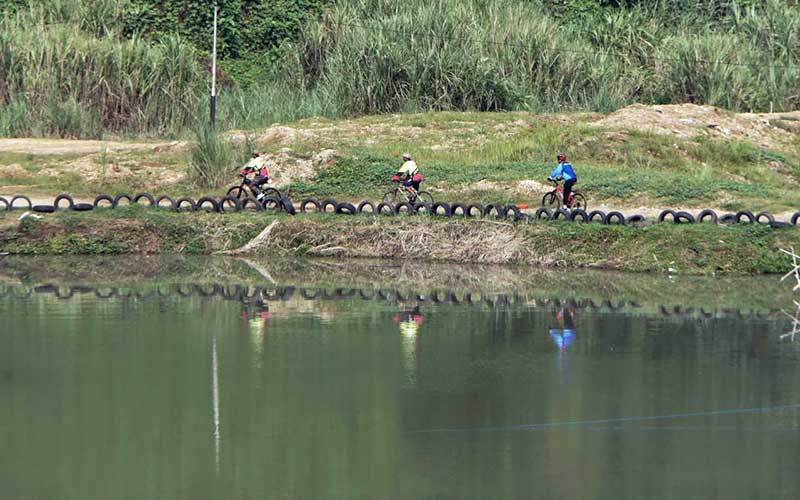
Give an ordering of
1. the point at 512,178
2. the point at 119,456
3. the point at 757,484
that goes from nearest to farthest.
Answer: the point at 757,484, the point at 119,456, the point at 512,178

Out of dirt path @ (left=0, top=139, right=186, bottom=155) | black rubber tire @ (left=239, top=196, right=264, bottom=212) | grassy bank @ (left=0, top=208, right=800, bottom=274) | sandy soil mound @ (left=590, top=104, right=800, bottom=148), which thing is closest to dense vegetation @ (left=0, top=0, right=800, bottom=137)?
dirt path @ (left=0, top=139, right=186, bottom=155)

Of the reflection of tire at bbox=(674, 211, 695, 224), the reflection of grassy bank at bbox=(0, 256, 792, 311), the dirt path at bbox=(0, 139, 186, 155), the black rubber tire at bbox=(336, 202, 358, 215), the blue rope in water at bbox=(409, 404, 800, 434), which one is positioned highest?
the dirt path at bbox=(0, 139, 186, 155)

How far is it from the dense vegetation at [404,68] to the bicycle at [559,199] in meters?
10.9

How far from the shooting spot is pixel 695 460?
12.6 meters

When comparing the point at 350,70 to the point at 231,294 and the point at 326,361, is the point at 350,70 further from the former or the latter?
the point at 326,361

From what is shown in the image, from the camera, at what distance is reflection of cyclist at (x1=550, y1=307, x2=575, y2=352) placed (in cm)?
1844

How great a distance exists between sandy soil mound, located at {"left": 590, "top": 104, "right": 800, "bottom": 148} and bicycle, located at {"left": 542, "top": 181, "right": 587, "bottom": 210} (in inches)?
314

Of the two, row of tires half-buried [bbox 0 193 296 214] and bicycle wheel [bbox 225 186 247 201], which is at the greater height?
bicycle wheel [bbox 225 186 247 201]

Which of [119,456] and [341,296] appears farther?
[341,296]

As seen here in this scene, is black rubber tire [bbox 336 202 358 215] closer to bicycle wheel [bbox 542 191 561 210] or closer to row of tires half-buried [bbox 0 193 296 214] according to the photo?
row of tires half-buried [bbox 0 193 296 214]

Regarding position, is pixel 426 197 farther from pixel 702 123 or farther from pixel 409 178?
pixel 702 123

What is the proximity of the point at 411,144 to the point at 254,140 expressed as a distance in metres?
4.40

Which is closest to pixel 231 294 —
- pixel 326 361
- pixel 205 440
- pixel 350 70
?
pixel 326 361

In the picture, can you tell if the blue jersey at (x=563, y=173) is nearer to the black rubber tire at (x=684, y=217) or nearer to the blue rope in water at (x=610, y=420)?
the black rubber tire at (x=684, y=217)
